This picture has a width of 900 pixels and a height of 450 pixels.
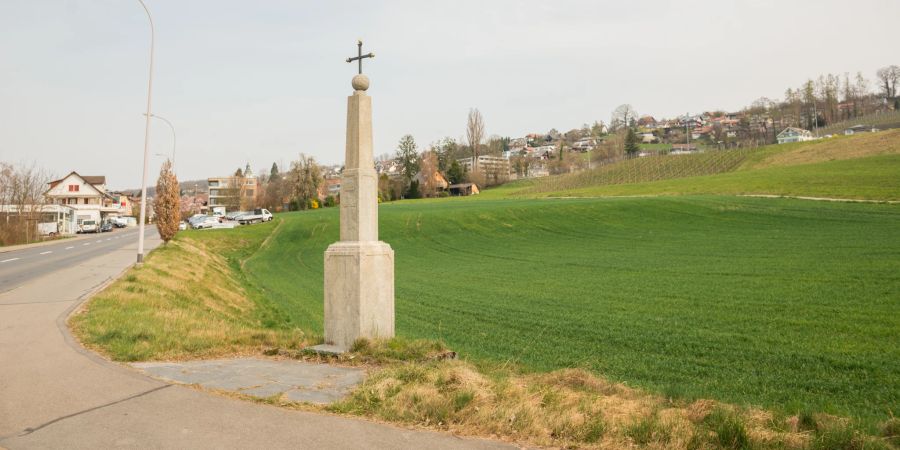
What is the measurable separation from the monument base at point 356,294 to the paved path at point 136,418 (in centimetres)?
274

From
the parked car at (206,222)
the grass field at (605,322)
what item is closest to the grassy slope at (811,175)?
the grass field at (605,322)

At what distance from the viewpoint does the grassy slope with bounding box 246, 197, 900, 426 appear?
866cm

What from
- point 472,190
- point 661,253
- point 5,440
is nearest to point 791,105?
point 472,190

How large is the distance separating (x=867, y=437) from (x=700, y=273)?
17151 mm

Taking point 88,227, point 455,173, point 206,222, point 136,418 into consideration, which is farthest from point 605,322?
point 455,173

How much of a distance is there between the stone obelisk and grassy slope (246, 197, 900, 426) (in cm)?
247

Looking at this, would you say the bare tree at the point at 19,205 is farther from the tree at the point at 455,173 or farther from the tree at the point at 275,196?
the tree at the point at 455,173

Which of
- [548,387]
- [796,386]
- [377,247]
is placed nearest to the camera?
[548,387]

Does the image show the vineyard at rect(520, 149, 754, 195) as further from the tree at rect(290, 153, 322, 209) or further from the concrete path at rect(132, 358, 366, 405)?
the concrete path at rect(132, 358, 366, 405)

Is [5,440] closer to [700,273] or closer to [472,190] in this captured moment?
[700,273]

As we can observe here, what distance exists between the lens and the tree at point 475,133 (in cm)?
14362

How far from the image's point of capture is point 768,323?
12180mm

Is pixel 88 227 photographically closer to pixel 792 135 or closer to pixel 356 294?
pixel 356 294

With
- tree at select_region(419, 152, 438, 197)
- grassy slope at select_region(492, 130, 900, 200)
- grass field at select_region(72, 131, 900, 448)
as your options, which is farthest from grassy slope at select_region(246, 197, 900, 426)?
tree at select_region(419, 152, 438, 197)
